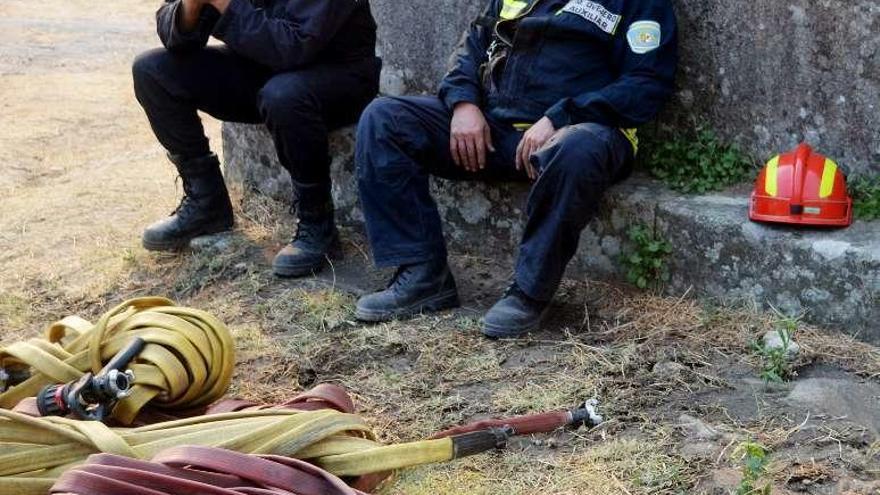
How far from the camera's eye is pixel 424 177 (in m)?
4.06

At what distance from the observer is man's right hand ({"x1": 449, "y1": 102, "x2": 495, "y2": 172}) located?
13.0 ft

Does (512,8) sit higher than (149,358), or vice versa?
(512,8)

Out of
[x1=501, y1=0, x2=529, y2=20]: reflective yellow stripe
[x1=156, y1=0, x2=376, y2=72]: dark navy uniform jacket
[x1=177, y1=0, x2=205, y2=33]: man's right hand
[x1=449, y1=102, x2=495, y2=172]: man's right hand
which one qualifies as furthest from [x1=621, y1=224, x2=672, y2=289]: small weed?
[x1=177, y1=0, x2=205, y2=33]: man's right hand

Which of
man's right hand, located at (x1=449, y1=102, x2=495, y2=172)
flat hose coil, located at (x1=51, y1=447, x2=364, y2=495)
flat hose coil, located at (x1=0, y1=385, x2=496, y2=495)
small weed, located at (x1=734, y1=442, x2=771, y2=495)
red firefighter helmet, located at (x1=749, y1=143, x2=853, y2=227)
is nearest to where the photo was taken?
flat hose coil, located at (x1=51, y1=447, x2=364, y2=495)

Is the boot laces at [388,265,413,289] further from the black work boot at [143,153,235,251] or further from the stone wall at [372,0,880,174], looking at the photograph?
the black work boot at [143,153,235,251]

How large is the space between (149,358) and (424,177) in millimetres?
1569

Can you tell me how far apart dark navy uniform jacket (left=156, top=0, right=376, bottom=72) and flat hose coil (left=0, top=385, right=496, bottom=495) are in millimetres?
2084

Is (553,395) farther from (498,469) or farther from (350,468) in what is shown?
(350,468)

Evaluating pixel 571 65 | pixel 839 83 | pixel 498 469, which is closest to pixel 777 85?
pixel 839 83

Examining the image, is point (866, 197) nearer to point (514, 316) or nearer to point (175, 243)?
point (514, 316)

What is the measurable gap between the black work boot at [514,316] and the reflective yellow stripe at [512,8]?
963 mm

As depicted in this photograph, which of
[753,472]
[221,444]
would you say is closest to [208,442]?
[221,444]

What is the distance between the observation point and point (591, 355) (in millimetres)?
3480

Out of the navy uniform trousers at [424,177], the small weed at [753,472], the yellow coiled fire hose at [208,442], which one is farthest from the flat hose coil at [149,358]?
the small weed at [753,472]
